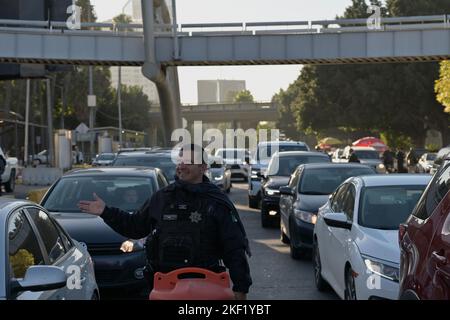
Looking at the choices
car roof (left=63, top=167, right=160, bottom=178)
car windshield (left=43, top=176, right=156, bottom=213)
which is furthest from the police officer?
car roof (left=63, top=167, right=160, bottom=178)

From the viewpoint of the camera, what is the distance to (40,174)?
128 ft

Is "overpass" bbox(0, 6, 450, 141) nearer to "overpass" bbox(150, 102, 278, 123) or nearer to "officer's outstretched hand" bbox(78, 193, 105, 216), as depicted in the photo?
"officer's outstretched hand" bbox(78, 193, 105, 216)

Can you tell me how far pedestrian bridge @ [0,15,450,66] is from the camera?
41562mm

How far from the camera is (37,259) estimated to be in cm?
569

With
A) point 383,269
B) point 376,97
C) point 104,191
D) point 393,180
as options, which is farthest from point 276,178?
point 376,97

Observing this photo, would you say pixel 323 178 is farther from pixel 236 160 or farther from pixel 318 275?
pixel 236 160

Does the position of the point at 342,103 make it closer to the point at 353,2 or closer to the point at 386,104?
the point at 386,104

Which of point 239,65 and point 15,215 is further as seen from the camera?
point 239,65

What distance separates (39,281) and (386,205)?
16.5 feet

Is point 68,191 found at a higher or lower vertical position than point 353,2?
lower

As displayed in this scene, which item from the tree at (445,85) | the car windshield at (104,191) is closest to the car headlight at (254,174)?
the car windshield at (104,191)

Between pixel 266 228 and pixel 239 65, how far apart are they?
26633 mm

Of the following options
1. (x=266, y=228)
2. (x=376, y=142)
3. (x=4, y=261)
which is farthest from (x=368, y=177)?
(x=376, y=142)

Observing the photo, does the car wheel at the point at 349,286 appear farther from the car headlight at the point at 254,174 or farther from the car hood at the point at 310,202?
the car headlight at the point at 254,174
